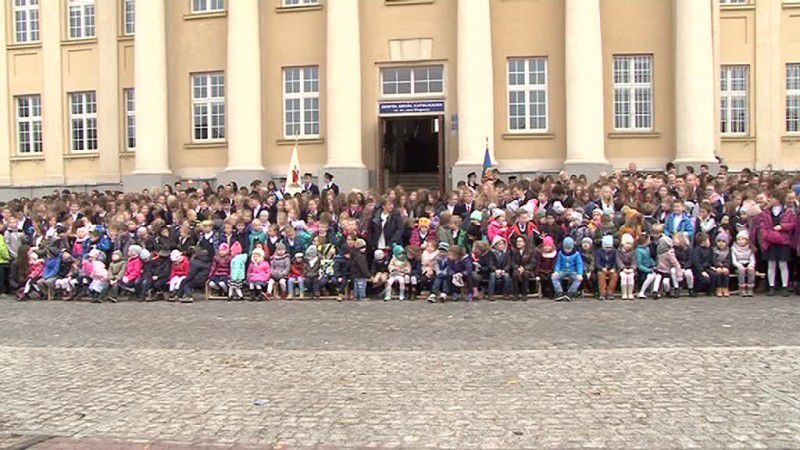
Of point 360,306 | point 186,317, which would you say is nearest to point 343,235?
point 360,306

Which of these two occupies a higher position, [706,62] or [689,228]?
[706,62]

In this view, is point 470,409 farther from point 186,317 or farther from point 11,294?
point 11,294

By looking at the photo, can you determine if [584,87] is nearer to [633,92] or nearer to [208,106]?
[633,92]

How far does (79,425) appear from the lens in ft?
23.6

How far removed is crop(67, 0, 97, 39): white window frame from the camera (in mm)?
30766

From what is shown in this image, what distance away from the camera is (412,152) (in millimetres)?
28438

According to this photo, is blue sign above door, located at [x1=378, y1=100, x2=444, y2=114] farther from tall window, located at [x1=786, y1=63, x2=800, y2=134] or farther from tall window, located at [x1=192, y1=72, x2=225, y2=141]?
tall window, located at [x1=786, y1=63, x2=800, y2=134]

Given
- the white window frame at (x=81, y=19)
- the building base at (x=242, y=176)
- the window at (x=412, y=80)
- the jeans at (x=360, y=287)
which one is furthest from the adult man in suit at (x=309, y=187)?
the white window frame at (x=81, y=19)

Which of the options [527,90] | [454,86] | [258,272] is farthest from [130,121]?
[258,272]

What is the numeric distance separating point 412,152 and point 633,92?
25.4 feet

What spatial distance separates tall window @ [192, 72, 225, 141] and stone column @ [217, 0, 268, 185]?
5.41ft

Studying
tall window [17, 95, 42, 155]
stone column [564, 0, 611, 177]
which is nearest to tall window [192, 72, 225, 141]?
tall window [17, 95, 42, 155]

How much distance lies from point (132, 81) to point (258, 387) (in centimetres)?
2413

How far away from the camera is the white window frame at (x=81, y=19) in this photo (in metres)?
30.8
